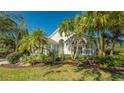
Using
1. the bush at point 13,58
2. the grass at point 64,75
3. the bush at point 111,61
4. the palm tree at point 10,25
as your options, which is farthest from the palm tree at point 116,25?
the palm tree at point 10,25

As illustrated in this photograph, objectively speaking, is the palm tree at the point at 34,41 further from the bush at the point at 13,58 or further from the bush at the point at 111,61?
the bush at the point at 111,61

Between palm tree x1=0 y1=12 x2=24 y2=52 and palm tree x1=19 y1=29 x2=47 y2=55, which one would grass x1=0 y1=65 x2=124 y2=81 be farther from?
palm tree x1=0 y1=12 x2=24 y2=52

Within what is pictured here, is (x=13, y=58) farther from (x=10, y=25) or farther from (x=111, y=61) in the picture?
(x=111, y=61)

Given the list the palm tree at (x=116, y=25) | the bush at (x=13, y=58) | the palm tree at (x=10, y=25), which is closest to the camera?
the palm tree at (x=116, y=25)

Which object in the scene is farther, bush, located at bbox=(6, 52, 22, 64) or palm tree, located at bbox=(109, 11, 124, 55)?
bush, located at bbox=(6, 52, 22, 64)

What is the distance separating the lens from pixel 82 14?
35.0 ft

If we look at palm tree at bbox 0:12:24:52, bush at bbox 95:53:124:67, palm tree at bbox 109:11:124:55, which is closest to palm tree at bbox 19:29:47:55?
palm tree at bbox 0:12:24:52

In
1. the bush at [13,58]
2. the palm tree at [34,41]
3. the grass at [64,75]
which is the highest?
the palm tree at [34,41]
